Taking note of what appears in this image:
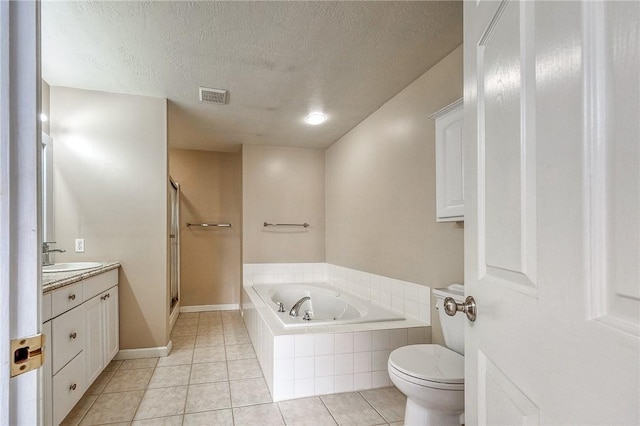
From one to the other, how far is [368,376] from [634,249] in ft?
7.82

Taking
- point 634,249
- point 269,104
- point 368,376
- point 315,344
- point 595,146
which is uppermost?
point 269,104

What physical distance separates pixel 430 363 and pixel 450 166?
113 cm

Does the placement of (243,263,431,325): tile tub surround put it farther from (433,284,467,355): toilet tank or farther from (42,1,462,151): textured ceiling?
(42,1,462,151): textured ceiling

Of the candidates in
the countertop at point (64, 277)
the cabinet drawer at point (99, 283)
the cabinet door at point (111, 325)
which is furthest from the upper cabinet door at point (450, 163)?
the cabinet door at point (111, 325)

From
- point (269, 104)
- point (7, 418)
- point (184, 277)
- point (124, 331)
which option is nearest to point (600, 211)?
point (7, 418)

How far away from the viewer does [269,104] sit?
3184 mm

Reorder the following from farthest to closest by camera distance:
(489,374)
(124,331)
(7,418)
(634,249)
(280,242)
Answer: (280,242)
(124,331)
(489,374)
(7,418)
(634,249)

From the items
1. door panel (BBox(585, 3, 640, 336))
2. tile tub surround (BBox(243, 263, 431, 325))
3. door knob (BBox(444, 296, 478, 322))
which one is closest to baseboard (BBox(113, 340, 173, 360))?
tile tub surround (BBox(243, 263, 431, 325))

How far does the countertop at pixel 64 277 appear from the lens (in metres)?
1.75

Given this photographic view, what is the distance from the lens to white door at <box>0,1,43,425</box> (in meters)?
0.54

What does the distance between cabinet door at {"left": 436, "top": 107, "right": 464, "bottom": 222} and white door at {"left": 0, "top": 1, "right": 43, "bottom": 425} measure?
1.85 metres

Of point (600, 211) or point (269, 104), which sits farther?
point (269, 104)

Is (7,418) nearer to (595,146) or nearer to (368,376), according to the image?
(595,146)

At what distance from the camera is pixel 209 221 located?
4992 mm
